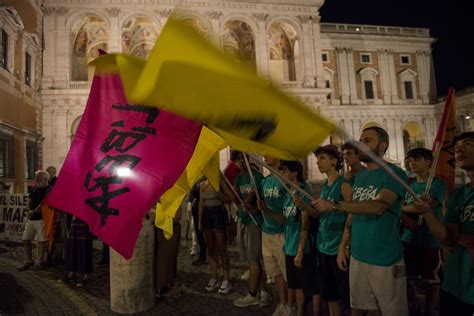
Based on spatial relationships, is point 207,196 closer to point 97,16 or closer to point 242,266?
point 242,266

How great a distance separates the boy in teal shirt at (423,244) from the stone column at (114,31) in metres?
23.5

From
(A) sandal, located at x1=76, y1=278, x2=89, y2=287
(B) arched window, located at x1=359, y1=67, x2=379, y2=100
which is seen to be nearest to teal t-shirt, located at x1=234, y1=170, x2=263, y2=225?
(A) sandal, located at x1=76, y1=278, x2=89, y2=287

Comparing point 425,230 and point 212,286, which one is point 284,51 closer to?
point 212,286

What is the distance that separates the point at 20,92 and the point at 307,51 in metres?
19.7

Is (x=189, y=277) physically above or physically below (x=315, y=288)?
below

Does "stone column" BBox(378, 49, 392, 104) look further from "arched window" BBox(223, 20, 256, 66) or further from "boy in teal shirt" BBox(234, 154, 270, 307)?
"boy in teal shirt" BBox(234, 154, 270, 307)

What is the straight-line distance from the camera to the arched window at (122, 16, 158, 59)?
25.7 metres

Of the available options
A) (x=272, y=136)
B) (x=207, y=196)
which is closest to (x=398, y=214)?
(x=272, y=136)

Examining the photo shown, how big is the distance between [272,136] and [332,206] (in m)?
1.04

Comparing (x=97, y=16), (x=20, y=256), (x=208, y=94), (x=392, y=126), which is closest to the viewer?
(x=208, y=94)

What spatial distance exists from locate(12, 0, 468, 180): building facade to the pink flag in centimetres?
1325

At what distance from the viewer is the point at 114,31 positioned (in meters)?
23.6

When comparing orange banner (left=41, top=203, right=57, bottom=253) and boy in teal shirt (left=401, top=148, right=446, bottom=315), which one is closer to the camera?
boy in teal shirt (left=401, top=148, right=446, bottom=315)

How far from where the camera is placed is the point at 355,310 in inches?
109
